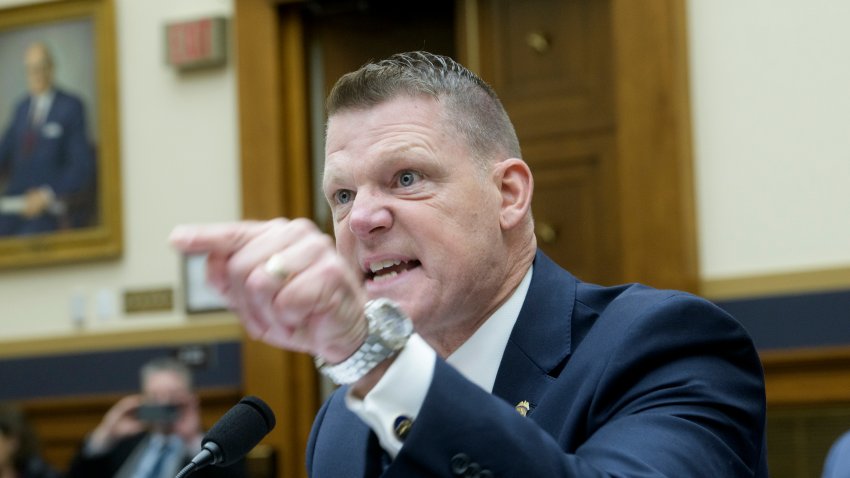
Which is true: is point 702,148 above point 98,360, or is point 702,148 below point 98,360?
above

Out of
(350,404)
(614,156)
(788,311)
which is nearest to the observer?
(350,404)

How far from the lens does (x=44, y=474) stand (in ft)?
21.2

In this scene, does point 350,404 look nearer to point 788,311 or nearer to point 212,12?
point 788,311

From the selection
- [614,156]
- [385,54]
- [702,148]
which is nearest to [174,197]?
[385,54]

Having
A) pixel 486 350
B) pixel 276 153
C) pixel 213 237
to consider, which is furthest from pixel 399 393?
pixel 276 153

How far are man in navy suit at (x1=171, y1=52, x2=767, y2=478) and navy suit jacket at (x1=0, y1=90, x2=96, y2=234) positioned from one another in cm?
515

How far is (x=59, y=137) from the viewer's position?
7.48 metres

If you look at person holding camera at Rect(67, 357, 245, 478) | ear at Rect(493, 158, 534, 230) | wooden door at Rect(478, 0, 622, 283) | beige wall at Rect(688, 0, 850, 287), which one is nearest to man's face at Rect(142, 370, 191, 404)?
person holding camera at Rect(67, 357, 245, 478)

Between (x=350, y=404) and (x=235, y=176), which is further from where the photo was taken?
(x=235, y=176)

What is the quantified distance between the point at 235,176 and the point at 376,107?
4.94 metres

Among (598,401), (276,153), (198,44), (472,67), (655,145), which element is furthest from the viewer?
(198,44)

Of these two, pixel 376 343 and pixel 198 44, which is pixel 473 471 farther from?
pixel 198 44

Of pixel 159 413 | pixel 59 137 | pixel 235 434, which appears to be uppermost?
pixel 59 137

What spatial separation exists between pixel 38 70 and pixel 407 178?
5947 mm
